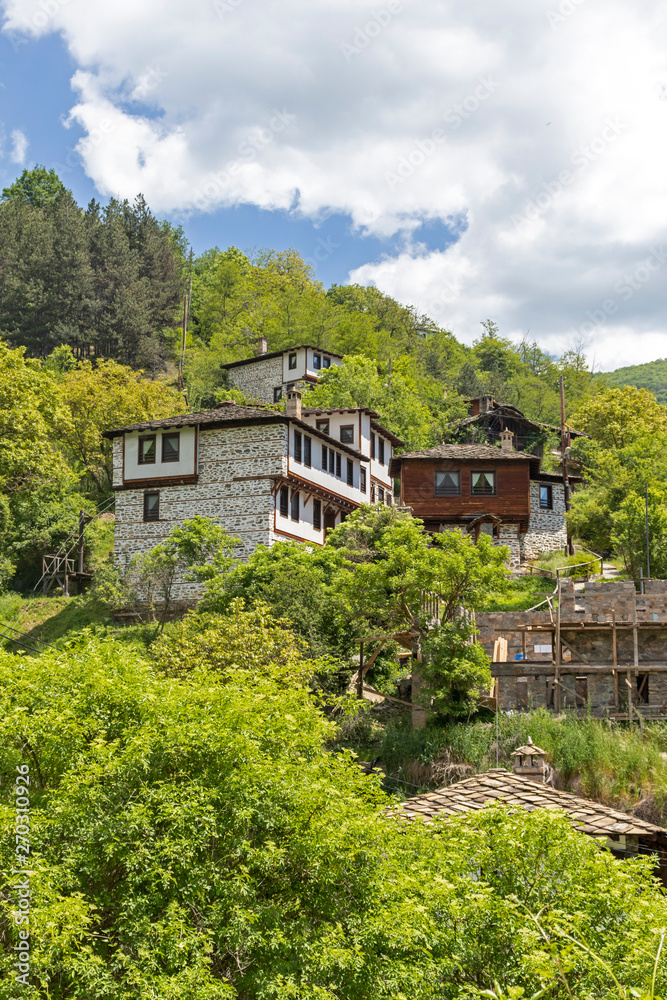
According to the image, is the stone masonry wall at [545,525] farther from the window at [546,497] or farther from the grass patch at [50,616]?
the grass patch at [50,616]

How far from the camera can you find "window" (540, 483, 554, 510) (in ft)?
146

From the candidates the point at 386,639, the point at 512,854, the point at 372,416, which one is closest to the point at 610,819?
the point at 512,854

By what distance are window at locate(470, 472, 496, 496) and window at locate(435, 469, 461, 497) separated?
1.91 ft

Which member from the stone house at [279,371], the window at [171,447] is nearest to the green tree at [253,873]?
the window at [171,447]

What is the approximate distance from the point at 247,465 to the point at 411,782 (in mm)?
17578

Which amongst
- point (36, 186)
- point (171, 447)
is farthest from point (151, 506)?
point (36, 186)

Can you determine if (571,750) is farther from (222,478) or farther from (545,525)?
(545,525)

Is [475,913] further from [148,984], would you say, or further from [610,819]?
[610,819]

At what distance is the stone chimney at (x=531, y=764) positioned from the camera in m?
16.8

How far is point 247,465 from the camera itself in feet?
117

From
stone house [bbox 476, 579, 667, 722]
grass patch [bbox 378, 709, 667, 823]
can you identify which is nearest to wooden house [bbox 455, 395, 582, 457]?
stone house [bbox 476, 579, 667, 722]

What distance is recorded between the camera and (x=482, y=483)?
4019cm

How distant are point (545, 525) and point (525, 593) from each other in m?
11.6

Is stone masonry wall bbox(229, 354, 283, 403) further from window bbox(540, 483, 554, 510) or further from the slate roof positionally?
the slate roof
